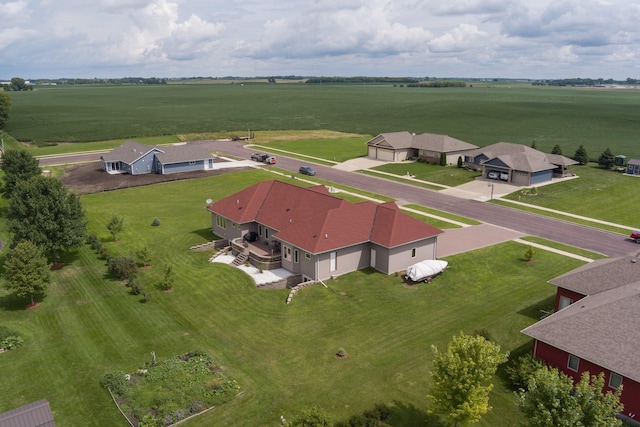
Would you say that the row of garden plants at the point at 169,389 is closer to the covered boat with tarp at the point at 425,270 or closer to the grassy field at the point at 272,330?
the grassy field at the point at 272,330

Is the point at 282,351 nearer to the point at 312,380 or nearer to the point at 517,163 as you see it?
the point at 312,380

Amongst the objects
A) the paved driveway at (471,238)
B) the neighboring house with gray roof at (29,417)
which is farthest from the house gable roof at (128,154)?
the neighboring house with gray roof at (29,417)

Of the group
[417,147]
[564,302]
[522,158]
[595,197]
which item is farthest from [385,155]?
[564,302]

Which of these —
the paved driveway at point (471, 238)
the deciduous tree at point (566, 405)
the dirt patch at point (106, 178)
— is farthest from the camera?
the dirt patch at point (106, 178)

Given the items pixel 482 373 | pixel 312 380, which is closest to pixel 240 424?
pixel 312 380

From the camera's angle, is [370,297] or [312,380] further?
[370,297]

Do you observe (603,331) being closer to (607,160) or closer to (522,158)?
(522,158)

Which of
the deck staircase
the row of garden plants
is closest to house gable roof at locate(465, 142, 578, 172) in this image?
the deck staircase
